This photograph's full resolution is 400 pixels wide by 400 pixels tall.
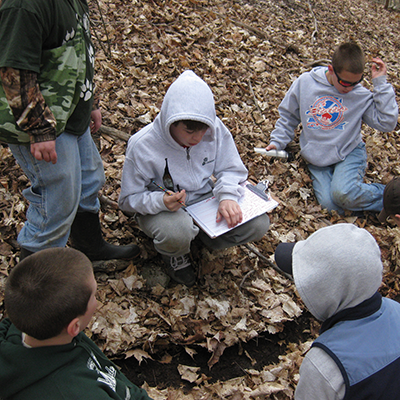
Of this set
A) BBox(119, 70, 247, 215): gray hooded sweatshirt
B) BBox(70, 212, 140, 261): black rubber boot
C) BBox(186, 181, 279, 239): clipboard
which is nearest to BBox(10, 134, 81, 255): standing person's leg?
BBox(70, 212, 140, 261): black rubber boot

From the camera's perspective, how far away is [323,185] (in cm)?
478

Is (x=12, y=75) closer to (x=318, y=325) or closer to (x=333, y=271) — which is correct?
(x=333, y=271)

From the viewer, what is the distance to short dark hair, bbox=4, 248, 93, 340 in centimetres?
142

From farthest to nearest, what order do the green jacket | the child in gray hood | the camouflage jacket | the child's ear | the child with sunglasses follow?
the child with sunglasses
the camouflage jacket
the child in gray hood
the child's ear
the green jacket

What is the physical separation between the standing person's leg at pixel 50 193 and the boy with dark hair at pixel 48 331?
0.71 m

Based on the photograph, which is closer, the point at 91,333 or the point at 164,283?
the point at 91,333

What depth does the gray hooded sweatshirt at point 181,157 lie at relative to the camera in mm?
2609

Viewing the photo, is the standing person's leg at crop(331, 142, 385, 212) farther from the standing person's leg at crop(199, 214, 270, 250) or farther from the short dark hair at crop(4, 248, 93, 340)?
the short dark hair at crop(4, 248, 93, 340)

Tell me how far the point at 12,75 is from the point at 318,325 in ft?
10.9

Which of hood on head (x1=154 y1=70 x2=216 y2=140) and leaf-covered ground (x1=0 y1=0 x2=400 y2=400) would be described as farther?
leaf-covered ground (x1=0 y1=0 x2=400 y2=400)

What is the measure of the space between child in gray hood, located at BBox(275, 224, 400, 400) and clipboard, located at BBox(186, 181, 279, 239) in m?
1.15

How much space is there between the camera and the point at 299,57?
736cm

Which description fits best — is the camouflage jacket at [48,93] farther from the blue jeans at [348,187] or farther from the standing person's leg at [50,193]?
the blue jeans at [348,187]

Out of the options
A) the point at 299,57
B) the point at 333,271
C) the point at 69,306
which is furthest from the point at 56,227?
the point at 299,57
